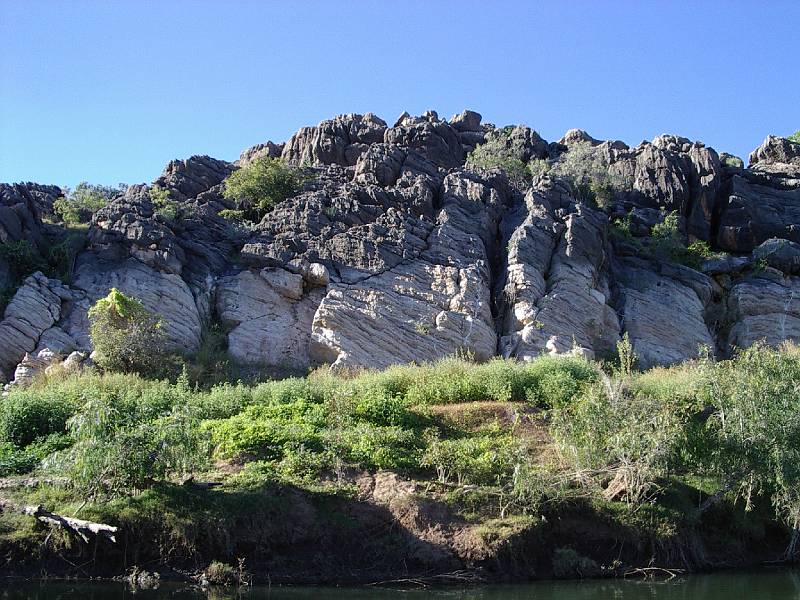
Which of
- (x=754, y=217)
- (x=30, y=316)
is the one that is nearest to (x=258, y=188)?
(x=30, y=316)

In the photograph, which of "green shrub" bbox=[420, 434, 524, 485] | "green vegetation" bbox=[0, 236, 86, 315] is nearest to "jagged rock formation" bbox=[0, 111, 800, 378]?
"green vegetation" bbox=[0, 236, 86, 315]

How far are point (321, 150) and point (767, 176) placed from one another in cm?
2313

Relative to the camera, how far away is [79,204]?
117 ft

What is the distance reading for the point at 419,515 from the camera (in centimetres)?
1747

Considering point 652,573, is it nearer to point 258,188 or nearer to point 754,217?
point 258,188

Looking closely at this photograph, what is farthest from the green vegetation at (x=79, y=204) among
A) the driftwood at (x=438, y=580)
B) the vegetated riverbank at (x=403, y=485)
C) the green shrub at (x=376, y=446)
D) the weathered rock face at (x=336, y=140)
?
the driftwood at (x=438, y=580)

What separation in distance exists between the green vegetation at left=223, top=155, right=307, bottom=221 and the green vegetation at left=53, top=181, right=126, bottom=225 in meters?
5.50

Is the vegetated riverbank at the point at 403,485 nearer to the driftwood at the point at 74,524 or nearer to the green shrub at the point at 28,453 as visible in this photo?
the green shrub at the point at 28,453

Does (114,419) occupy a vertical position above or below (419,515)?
above

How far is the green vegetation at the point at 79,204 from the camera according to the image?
1350 inches

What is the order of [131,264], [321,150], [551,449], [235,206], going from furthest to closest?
[321,150] → [235,206] → [131,264] → [551,449]

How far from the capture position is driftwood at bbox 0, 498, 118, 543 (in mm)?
15242

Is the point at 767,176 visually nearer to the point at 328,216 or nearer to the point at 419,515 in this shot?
the point at 328,216

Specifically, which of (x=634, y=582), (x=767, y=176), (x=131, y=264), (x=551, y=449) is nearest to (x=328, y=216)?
(x=131, y=264)
